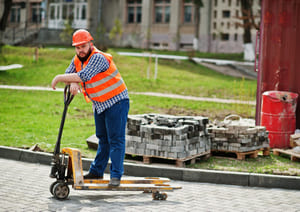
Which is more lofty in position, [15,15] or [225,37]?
[15,15]

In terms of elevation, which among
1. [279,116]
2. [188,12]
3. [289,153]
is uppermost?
[188,12]

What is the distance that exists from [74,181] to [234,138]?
3.65 meters

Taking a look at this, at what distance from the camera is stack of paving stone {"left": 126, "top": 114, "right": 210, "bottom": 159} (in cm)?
855

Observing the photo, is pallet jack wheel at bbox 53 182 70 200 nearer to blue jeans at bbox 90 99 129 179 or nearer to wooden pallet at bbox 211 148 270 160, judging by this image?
blue jeans at bbox 90 99 129 179

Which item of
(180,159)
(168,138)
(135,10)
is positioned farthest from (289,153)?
(135,10)

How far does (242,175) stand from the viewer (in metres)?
8.20

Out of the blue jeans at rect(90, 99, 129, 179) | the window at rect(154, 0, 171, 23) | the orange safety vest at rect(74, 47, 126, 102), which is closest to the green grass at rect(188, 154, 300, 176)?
the blue jeans at rect(90, 99, 129, 179)

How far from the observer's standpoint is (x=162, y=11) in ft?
162

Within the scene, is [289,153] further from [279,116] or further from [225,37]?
[225,37]

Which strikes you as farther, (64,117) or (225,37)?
(225,37)

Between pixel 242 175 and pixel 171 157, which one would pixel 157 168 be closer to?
pixel 171 157

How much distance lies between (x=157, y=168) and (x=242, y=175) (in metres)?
1.29

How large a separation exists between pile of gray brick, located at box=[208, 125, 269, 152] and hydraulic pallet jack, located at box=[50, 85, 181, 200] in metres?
2.53

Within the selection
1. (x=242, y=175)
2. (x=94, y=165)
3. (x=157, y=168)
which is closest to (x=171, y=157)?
(x=157, y=168)
